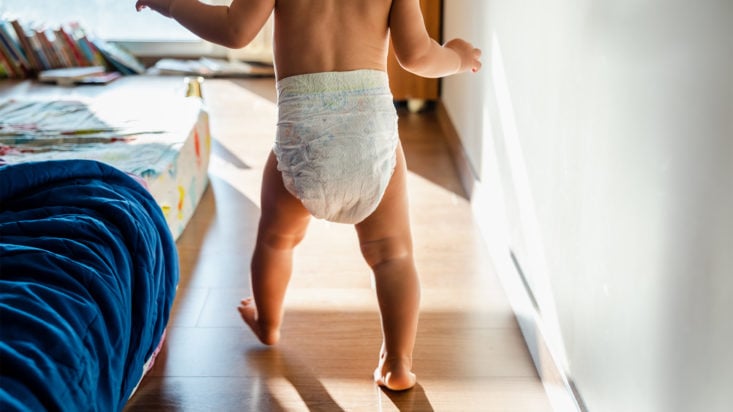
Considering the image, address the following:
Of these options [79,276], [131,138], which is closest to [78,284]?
[79,276]

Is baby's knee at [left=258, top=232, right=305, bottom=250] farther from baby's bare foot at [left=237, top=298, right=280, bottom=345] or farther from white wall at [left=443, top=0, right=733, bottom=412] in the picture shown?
white wall at [left=443, top=0, right=733, bottom=412]

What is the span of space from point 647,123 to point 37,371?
84 centimetres

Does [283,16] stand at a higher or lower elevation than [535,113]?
higher

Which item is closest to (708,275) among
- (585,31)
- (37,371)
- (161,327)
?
(585,31)

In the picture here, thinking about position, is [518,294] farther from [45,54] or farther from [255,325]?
[45,54]

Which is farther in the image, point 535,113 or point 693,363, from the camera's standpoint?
point 535,113

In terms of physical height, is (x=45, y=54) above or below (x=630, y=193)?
below

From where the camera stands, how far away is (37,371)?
3.19 feet

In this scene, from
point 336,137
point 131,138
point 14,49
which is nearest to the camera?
point 336,137

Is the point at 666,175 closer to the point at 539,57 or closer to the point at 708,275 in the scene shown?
the point at 708,275

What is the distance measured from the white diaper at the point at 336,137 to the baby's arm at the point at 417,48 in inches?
2.4

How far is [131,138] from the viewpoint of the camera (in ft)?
7.21

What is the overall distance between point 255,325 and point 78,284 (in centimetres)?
54

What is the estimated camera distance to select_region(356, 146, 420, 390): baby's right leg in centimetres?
147
